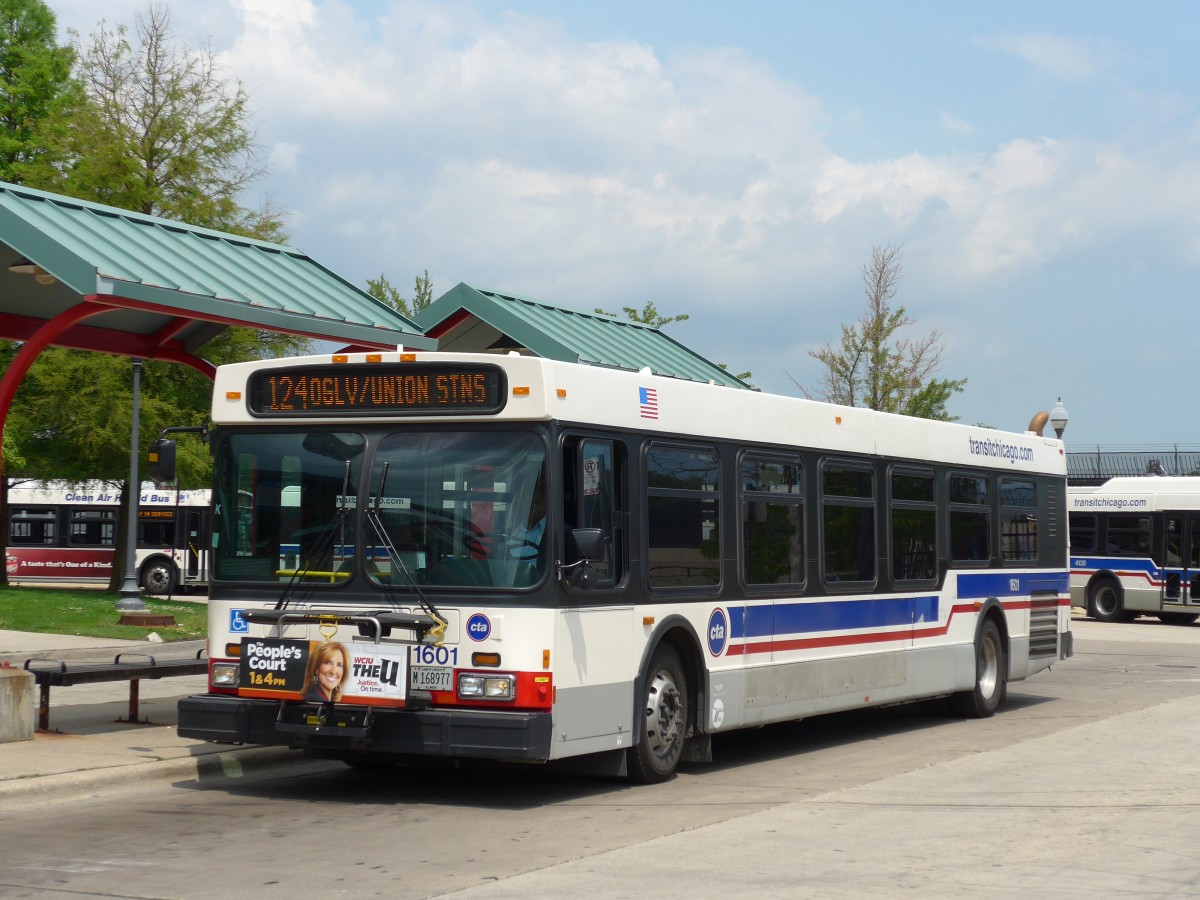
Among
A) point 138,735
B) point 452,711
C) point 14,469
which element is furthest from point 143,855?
point 14,469

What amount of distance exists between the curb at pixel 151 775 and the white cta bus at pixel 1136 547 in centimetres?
2720

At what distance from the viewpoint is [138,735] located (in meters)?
13.2

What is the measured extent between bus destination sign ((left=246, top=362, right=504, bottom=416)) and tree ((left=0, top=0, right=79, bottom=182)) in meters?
29.4

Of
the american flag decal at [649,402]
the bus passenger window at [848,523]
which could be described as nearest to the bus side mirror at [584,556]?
the american flag decal at [649,402]

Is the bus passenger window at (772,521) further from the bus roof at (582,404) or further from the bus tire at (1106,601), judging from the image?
the bus tire at (1106,601)

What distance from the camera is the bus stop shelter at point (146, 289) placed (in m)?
12.1

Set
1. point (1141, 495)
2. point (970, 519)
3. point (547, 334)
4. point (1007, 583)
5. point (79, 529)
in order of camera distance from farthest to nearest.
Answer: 1. point (79, 529)
2. point (1141, 495)
3. point (547, 334)
4. point (1007, 583)
5. point (970, 519)

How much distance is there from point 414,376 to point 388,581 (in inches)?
53.9

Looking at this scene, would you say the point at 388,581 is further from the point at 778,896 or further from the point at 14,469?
the point at 14,469

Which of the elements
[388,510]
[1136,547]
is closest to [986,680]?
[388,510]

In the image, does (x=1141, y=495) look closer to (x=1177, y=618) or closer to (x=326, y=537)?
(x=1177, y=618)

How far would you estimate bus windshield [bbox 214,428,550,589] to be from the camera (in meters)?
10.2

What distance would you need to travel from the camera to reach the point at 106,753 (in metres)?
12.0

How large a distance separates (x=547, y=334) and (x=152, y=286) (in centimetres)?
738
